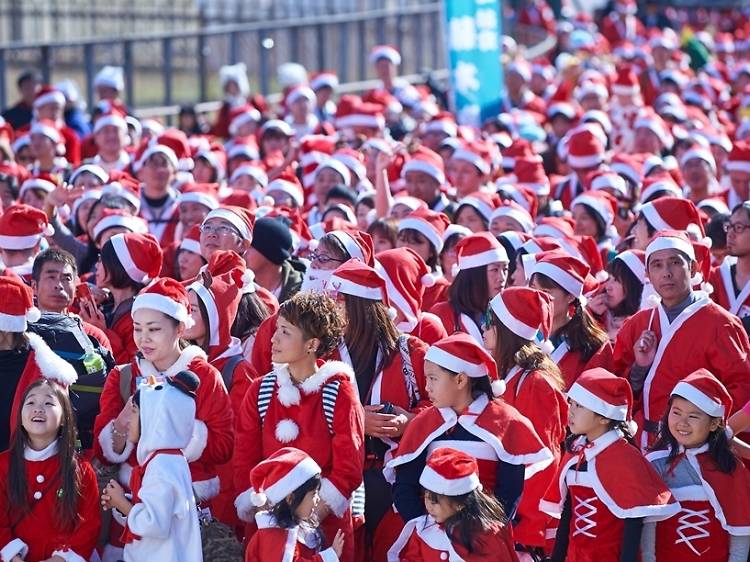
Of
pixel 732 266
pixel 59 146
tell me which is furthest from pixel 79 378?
pixel 59 146

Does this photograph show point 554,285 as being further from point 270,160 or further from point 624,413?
point 270,160

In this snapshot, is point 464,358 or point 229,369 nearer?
point 464,358

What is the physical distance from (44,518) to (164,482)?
1.94 feet

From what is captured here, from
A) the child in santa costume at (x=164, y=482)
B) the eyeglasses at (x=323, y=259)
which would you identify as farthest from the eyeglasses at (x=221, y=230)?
the child in santa costume at (x=164, y=482)

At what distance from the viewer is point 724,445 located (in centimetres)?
629

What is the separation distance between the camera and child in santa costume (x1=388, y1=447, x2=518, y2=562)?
19.2 ft

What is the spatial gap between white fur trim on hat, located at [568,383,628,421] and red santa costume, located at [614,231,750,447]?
0.95 metres

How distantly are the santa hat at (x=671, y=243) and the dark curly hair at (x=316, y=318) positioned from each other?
1.87m

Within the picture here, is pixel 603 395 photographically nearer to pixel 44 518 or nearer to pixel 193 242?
pixel 44 518

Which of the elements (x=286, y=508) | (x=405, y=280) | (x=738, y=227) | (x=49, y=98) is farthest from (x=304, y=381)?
(x=49, y=98)

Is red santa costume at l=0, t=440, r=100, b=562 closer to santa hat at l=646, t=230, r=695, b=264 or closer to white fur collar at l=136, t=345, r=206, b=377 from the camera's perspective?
white fur collar at l=136, t=345, r=206, b=377

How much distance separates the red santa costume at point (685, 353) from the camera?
697 cm

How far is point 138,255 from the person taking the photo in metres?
7.86

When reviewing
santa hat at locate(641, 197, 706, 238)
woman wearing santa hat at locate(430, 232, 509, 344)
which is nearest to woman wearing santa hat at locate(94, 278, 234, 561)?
woman wearing santa hat at locate(430, 232, 509, 344)
